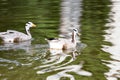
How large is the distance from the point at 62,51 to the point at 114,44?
1.79 m

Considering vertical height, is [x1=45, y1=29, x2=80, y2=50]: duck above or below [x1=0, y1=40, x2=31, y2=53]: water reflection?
above

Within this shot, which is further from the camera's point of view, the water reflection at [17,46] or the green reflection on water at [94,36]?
the water reflection at [17,46]

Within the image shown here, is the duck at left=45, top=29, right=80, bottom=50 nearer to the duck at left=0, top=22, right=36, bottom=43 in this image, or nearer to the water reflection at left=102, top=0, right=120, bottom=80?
the water reflection at left=102, top=0, right=120, bottom=80

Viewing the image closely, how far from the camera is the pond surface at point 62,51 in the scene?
1217 centimetres

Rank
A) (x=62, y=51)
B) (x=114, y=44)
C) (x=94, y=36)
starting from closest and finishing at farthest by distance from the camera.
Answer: (x=62, y=51)
(x=114, y=44)
(x=94, y=36)

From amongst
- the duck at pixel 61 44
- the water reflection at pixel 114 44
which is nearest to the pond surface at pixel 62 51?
the water reflection at pixel 114 44

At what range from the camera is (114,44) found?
51.1 feet

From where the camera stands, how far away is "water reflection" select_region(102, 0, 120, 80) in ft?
39.9

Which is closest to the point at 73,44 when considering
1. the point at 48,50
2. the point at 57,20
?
the point at 48,50

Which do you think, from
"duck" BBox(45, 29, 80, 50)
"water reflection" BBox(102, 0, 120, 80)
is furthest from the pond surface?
"duck" BBox(45, 29, 80, 50)

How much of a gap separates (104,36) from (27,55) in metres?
4.02

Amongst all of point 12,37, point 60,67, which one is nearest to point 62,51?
point 12,37

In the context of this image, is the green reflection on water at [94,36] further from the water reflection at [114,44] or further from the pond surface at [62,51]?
the water reflection at [114,44]

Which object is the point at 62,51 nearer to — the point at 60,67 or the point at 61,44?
the point at 61,44
